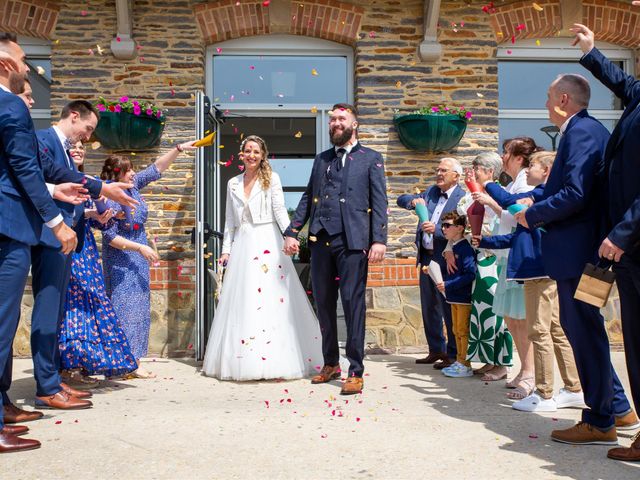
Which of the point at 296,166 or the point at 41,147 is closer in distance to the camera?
the point at 41,147

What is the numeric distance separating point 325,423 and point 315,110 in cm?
442

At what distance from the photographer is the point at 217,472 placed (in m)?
3.11

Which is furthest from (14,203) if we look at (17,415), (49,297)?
(17,415)

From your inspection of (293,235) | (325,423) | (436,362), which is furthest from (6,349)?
(436,362)

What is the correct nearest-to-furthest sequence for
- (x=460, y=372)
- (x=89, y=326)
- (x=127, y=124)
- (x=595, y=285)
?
1. (x=595, y=285)
2. (x=89, y=326)
3. (x=460, y=372)
4. (x=127, y=124)

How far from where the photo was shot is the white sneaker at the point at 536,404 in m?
4.41

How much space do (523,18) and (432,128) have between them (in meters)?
1.71

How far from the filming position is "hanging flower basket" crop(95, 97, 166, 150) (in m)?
6.98

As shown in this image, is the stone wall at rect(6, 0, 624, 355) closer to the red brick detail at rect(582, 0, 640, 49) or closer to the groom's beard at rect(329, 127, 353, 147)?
the red brick detail at rect(582, 0, 640, 49)

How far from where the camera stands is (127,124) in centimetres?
701

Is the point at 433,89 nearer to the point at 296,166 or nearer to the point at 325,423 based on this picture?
the point at 296,166

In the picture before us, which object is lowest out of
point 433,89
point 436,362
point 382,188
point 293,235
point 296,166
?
point 436,362

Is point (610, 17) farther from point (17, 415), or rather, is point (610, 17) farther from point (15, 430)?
point (15, 430)

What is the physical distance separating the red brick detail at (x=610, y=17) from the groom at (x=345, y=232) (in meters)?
3.88
